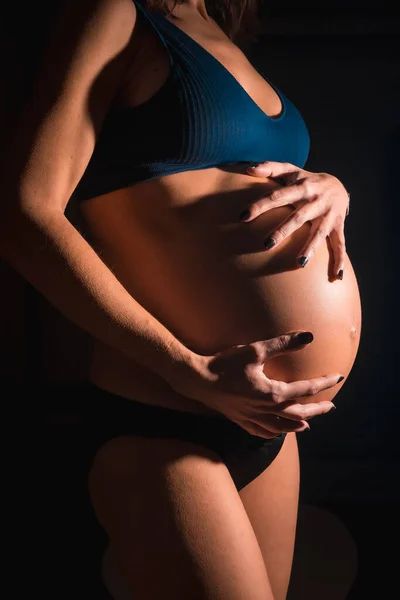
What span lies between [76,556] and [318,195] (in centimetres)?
131

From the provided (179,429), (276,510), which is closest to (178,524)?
(179,429)

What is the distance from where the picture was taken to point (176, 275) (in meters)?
0.88

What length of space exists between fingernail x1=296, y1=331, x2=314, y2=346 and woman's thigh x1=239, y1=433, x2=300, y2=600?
297mm

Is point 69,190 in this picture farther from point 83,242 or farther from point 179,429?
point 179,429

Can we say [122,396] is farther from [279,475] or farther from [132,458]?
[279,475]

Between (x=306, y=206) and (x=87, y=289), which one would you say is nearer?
(x=87, y=289)

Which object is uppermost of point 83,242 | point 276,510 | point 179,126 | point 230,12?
point 230,12

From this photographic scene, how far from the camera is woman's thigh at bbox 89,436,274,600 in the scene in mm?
801

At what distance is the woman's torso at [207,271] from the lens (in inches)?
33.7

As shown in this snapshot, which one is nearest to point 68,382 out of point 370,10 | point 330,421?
point 330,421

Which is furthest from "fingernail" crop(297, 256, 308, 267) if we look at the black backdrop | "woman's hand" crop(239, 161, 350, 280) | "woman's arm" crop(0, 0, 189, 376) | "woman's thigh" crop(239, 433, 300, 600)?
the black backdrop

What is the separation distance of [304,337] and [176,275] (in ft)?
0.67

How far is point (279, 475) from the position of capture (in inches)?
40.1

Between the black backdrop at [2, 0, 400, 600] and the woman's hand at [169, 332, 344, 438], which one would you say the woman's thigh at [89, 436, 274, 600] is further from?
the black backdrop at [2, 0, 400, 600]
